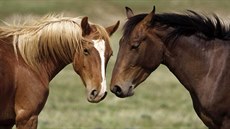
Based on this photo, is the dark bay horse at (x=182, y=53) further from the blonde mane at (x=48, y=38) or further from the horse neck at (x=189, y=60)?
the blonde mane at (x=48, y=38)

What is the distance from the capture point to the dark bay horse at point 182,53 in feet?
32.1

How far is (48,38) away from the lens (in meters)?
9.76

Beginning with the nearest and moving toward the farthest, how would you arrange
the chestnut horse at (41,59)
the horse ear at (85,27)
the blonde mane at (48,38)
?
the chestnut horse at (41,59), the horse ear at (85,27), the blonde mane at (48,38)

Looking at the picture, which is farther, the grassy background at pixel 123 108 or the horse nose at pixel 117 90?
the grassy background at pixel 123 108

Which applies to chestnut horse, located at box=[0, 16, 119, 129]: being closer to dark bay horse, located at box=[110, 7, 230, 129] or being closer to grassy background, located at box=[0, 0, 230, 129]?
dark bay horse, located at box=[110, 7, 230, 129]

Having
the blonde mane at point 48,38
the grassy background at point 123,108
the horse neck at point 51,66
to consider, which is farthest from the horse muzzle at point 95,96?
the grassy background at point 123,108

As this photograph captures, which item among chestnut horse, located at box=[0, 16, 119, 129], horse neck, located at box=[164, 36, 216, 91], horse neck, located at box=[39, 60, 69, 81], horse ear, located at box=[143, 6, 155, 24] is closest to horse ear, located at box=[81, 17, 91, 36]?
chestnut horse, located at box=[0, 16, 119, 129]

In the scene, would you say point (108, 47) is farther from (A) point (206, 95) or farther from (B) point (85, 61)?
(A) point (206, 95)

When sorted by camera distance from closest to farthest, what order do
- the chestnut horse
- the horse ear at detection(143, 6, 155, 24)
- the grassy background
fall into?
the chestnut horse → the horse ear at detection(143, 6, 155, 24) → the grassy background

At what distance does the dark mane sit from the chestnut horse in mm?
679

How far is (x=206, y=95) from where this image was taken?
9.70m

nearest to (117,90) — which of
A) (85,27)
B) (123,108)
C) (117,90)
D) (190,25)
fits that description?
(117,90)

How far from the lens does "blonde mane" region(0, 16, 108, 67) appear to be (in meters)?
9.64

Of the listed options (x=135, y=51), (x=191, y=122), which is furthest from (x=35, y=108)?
(x=191, y=122)
